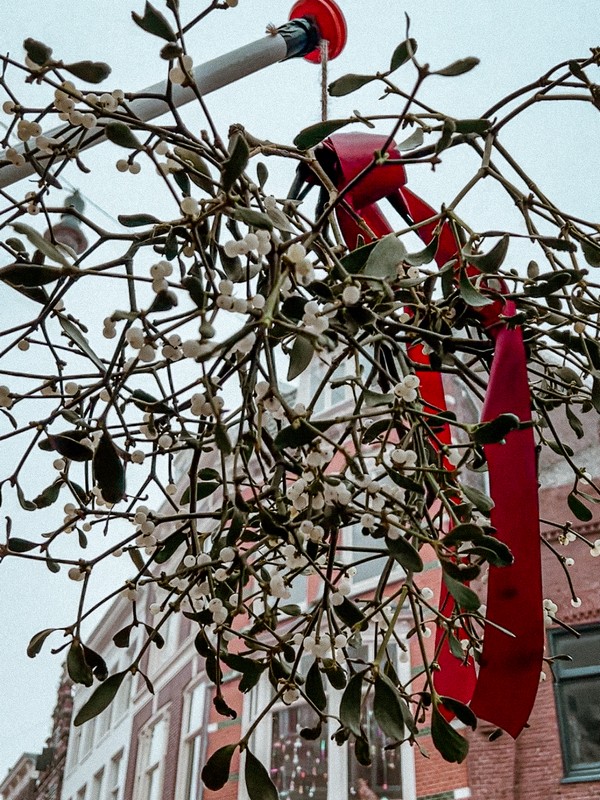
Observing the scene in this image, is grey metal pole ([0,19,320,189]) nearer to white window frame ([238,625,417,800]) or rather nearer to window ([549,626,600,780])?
white window frame ([238,625,417,800])

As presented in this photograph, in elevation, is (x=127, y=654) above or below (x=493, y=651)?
above

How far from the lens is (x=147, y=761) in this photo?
722 cm

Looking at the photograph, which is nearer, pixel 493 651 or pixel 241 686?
pixel 493 651

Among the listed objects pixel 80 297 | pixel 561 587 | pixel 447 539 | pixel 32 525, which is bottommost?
pixel 447 539

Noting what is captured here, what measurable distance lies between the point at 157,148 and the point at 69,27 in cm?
175

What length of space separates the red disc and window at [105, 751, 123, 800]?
24.4 ft

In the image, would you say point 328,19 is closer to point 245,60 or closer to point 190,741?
point 245,60

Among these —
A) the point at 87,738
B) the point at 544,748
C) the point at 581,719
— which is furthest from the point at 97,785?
the point at 581,719

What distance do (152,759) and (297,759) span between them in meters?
2.29

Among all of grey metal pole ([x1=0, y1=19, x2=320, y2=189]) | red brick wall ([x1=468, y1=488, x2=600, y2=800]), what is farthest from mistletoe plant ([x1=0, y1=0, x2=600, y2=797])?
red brick wall ([x1=468, y1=488, x2=600, y2=800])

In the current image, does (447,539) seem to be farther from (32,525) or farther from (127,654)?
(127,654)

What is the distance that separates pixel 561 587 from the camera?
4.61 meters

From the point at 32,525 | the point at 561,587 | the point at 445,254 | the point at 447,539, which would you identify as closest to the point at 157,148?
the point at 445,254

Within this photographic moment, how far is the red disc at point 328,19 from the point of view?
155 cm
